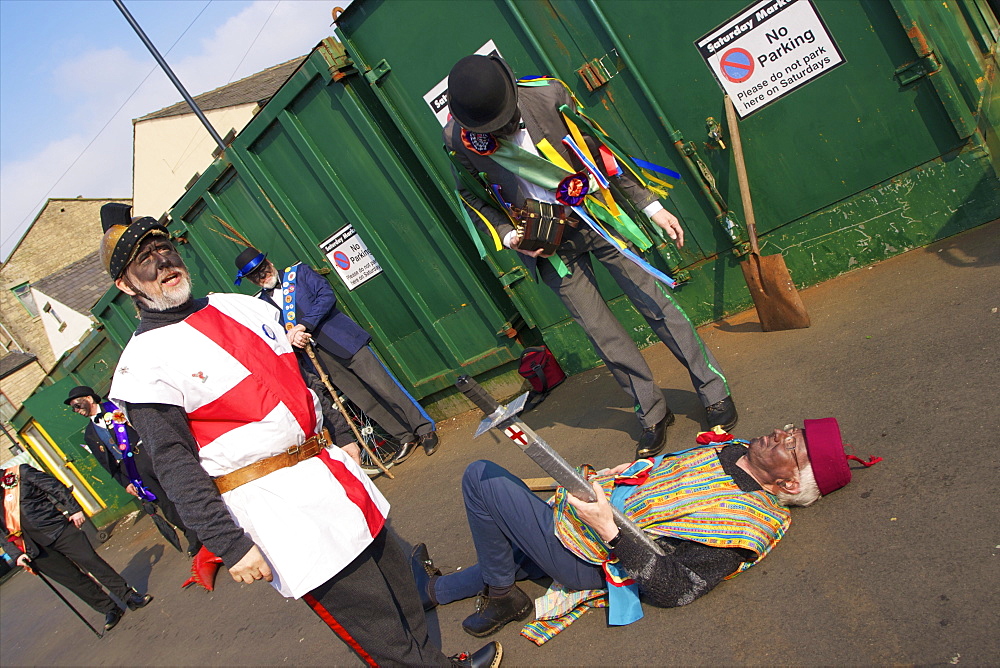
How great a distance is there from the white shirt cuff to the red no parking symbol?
59.1 inches

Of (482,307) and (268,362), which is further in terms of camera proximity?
(482,307)

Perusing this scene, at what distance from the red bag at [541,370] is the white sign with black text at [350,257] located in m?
1.67

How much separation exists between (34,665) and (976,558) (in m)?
7.33

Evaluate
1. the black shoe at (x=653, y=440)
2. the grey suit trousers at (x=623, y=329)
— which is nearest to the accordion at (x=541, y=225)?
the grey suit trousers at (x=623, y=329)

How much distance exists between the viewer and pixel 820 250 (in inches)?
183

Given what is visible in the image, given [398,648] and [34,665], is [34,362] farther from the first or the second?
[398,648]

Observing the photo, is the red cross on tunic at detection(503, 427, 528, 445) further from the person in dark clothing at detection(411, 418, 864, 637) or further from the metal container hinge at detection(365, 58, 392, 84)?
the metal container hinge at detection(365, 58, 392, 84)

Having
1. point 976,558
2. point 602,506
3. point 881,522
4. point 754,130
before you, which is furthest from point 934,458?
point 754,130

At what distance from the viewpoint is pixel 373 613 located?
2566mm

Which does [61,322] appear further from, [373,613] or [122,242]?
[373,613]

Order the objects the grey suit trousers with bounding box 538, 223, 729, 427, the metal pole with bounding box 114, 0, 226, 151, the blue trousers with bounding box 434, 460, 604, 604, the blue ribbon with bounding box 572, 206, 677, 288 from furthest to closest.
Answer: the metal pole with bounding box 114, 0, 226, 151 < the grey suit trousers with bounding box 538, 223, 729, 427 < the blue ribbon with bounding box 572, 206, 677, 288 < the blue trousers with bounding box 434, 460, 604, 604

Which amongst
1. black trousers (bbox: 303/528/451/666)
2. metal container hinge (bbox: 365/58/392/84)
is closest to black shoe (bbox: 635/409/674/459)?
black trousers (bbox: 303/528/451/666)

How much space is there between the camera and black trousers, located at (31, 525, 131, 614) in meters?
5.99

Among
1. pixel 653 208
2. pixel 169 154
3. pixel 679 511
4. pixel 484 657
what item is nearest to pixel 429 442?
pixel 484 657
